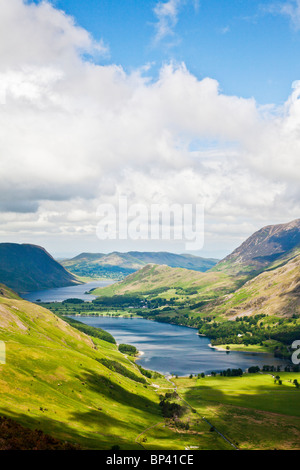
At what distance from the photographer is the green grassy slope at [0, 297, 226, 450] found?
74438 millimetres

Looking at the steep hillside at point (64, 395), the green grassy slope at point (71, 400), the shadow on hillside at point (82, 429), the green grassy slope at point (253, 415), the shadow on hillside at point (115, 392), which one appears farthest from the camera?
the shadow on hillside at point (115, 392)

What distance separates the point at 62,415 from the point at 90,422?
363 inches

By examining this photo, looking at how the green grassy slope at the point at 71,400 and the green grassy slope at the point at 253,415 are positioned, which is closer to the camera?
the green grassy slope at the point at 71,400

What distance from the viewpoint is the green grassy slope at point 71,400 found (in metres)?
74.4

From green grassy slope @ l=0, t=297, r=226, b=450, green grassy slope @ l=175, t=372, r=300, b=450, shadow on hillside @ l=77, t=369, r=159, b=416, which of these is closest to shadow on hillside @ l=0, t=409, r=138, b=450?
green grassy slope @ l=0, t=297, r=226, b=450

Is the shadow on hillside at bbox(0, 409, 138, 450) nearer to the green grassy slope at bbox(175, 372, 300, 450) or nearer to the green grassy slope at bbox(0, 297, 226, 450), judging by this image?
the green grassy slope at bbox(0, 297, 226, 450)

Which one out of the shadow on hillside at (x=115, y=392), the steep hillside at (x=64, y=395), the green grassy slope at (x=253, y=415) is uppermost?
the steep hillside at (x=64, y=395)

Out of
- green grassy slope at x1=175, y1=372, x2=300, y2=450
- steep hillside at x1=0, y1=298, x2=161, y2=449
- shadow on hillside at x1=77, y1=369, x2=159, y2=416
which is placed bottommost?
green grassy slope at x1=175, y1=372, x2=300, y2=450

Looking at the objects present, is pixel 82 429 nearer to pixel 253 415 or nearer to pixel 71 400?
pixel 71 400

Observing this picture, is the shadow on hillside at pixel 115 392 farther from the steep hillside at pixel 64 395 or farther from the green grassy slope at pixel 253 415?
the green grassy slope at pixel 253 415

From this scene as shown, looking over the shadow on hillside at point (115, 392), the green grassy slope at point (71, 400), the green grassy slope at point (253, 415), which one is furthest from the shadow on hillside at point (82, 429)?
the green grassy slope at point (253, 415)

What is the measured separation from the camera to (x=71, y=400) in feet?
333

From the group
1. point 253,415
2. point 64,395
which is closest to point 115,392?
point 64,395
